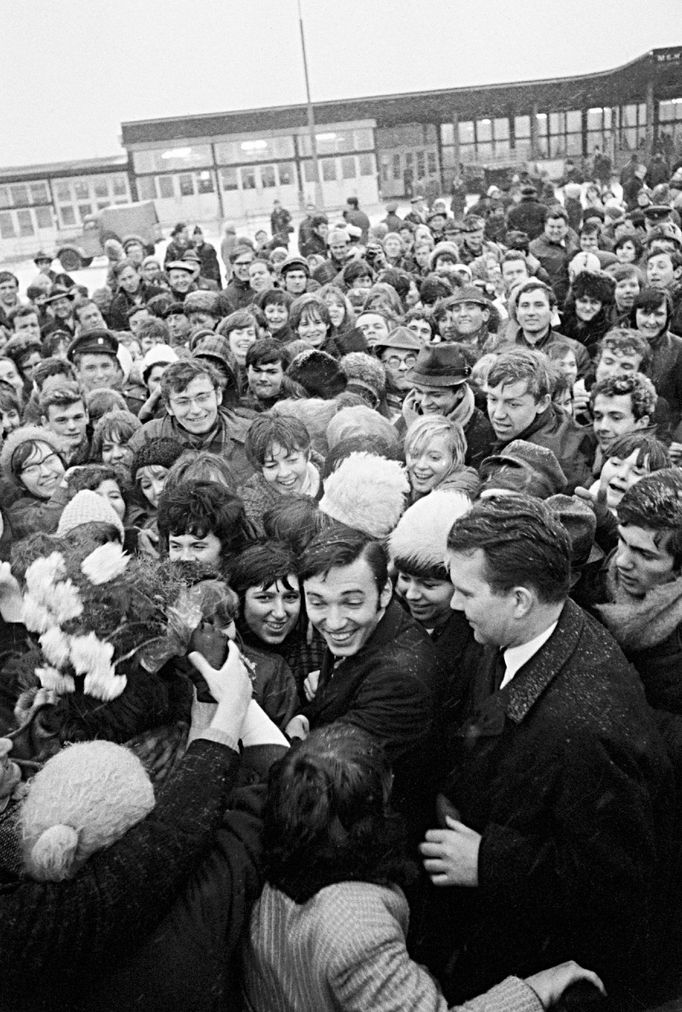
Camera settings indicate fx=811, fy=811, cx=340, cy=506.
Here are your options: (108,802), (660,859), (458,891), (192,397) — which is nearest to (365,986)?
(108,802)

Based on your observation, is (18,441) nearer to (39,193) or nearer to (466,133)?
(39,193)

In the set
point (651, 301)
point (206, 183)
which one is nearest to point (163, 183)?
point (206, 183)

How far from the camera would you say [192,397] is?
4.20 m

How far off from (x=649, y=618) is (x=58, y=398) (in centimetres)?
344

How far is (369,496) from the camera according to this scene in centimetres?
297

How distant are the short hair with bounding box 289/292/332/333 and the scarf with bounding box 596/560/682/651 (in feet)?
14.4

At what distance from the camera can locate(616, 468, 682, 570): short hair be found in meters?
2.34

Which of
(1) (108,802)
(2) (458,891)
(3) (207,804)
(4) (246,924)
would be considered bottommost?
(2) (458,891)

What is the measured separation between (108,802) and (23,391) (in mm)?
5373

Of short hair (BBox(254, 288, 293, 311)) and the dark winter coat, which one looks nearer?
the dark winter coat

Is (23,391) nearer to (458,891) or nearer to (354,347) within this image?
(354,347)

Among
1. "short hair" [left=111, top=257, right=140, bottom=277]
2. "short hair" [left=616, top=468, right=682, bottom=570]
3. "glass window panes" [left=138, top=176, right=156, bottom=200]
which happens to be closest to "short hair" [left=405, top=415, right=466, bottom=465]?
"short hair" [left=616, top=468, right=682, bottom=570]

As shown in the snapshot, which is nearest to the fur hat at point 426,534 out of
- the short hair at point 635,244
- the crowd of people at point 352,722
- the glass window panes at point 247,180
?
the crowd of people at point 352,722

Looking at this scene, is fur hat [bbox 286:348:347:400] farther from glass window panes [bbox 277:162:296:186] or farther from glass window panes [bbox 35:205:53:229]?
glass window panes [bbox 35:205:53:229]
